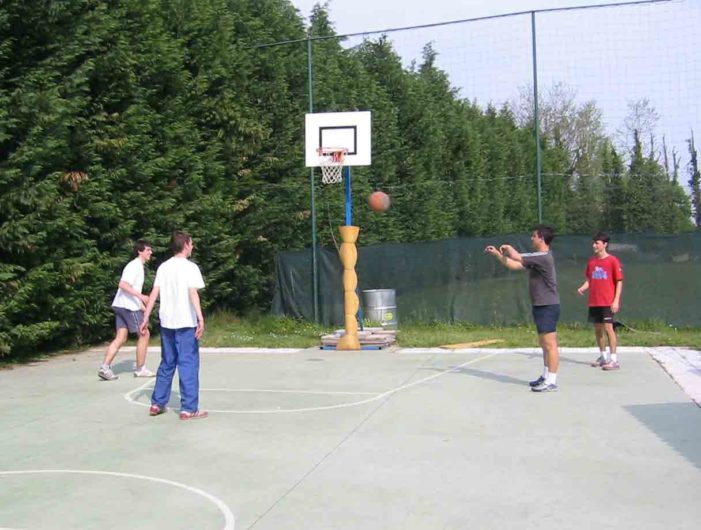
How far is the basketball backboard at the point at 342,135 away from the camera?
46.2ft

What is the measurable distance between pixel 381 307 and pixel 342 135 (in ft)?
11.4

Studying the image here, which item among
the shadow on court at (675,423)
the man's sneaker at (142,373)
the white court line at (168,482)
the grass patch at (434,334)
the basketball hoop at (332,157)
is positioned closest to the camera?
the white court line at (168,482)

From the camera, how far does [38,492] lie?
5.62 meters

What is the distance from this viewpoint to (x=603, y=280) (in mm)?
10891

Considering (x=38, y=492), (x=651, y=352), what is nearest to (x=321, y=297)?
(x=651, y=352)

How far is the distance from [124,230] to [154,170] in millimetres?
1296

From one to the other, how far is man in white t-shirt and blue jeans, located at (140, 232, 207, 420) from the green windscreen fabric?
869cm

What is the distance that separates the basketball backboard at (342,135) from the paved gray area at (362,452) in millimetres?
4627

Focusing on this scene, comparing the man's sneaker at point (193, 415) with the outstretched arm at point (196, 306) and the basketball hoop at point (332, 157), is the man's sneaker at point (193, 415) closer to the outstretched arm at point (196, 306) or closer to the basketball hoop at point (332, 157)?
the outstretched arm at point (196, 306)

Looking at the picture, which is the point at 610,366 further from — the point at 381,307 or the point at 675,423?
the point at 381,307

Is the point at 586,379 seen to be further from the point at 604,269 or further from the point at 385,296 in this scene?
the point at 385,296

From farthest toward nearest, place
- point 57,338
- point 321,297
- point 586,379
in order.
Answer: point 321,297 < point 57,338 < point 586,379

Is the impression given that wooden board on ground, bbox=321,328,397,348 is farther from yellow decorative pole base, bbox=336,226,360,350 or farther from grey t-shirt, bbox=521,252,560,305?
grey t-shirt, bbox=521,252,560,305

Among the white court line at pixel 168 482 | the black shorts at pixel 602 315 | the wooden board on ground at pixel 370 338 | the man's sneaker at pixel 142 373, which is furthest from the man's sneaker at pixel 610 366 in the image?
the white court line at pixel 168 482
